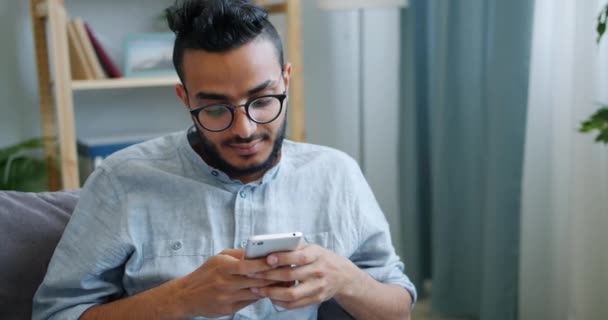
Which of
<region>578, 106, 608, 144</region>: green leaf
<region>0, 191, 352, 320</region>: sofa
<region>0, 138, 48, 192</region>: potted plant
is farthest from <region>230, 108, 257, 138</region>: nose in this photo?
<region>0, 138, 48, 192</region>: potted plant

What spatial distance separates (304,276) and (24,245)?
52 centimetres

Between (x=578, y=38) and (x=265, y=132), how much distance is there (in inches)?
47.3

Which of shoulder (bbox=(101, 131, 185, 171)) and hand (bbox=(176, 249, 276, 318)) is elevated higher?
shoulder (bbox=(101, 131, 185, 171))

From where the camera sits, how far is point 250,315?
1.31 metres

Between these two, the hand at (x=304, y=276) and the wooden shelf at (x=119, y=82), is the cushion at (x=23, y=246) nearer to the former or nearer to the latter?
the hand at (x=304, y=276)

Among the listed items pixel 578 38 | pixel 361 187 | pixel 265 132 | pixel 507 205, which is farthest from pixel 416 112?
pixel 265 132

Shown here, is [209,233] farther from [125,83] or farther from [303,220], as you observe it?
[125,83]

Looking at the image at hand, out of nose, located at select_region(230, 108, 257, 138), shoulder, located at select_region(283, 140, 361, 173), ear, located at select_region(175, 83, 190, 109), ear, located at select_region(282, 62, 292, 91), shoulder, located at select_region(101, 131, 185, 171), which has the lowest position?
shoulder, located at select_region(283, 140, 361, 173)

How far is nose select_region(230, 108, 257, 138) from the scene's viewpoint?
125 centimetres

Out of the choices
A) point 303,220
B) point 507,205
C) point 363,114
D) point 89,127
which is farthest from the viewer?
point 363,114

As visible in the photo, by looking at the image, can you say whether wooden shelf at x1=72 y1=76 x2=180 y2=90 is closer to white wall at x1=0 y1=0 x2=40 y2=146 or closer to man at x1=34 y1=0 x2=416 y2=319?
white wall at x1=0 y1=0 x2=40 y2=146

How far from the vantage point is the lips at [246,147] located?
1.28 m

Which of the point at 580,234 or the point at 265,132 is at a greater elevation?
the point at 265,132

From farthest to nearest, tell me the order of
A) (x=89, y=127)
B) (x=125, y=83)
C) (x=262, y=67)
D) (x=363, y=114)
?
(x=363, y=114), (x=89, y=127), (x=125, y=83), (x=262, y=67)
